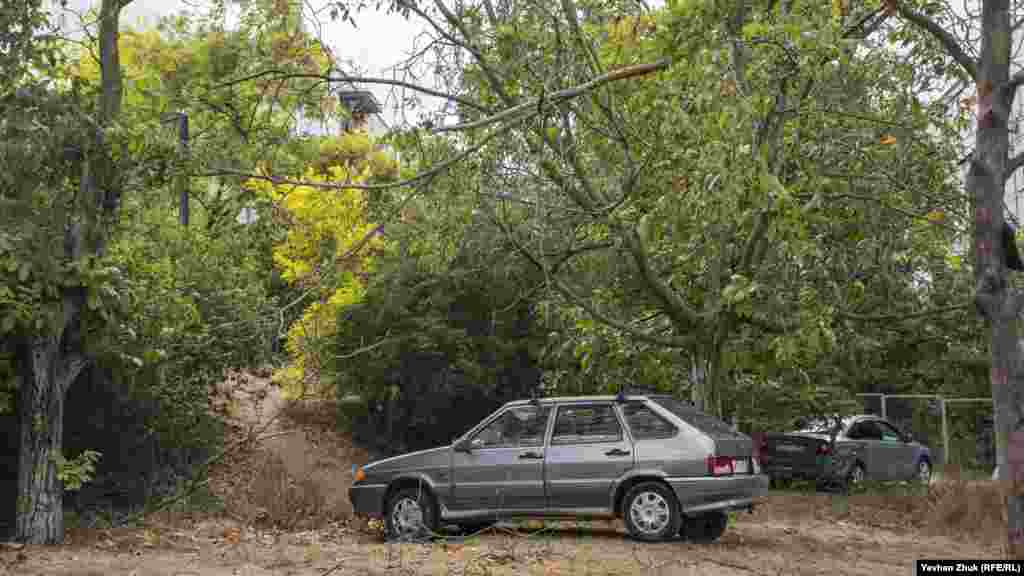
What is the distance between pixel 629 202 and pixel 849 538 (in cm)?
496

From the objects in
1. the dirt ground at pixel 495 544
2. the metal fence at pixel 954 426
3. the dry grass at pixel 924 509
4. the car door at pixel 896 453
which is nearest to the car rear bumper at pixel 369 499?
the dirt ground at pixel 495 544

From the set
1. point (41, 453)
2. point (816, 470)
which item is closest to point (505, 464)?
point (41, 453)

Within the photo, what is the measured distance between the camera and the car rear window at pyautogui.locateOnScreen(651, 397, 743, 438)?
12102 mm

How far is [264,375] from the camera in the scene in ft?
64.0

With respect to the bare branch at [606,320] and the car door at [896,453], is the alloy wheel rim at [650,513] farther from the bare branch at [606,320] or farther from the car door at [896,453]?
the car door at [896,453]

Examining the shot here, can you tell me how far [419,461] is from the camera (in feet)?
42.6

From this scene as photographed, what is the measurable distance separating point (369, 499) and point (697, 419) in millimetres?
3849

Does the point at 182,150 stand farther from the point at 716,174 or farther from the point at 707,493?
the point at 707,493

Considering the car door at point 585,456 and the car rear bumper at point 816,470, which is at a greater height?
the car door at point 585,456

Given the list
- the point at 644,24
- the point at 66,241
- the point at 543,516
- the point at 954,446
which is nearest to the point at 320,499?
the point at 543,516

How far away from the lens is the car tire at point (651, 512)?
1171 centimetres

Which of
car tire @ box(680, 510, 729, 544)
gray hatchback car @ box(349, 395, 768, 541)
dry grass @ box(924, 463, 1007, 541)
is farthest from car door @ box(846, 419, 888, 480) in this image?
gray hatchback car @ box(349, 395, 768, 541)

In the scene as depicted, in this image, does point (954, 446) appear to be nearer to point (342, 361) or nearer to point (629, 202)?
point (342, 361)

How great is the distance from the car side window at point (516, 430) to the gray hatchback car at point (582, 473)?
13mm
